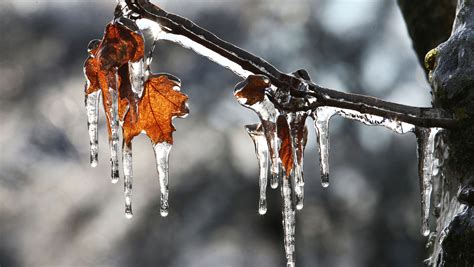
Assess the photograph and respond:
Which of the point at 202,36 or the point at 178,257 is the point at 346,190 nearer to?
the point at 178,257

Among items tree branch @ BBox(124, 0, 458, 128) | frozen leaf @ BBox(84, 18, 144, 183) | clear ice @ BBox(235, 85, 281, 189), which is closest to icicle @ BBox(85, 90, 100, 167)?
frozen leaf @ BBox(84, 18, 144, 183)

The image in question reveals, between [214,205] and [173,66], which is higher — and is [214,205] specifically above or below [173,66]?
below

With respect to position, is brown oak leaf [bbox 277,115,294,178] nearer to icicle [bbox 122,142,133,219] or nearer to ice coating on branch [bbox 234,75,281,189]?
ice coating on branch [bbox 234,75,281,189]

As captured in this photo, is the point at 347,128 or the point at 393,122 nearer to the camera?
the point at 393,122

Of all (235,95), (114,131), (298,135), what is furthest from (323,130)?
(114,131)

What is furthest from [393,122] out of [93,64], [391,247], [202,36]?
[391,247]

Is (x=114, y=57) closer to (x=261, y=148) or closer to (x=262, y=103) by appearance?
(x=262, y=103)
